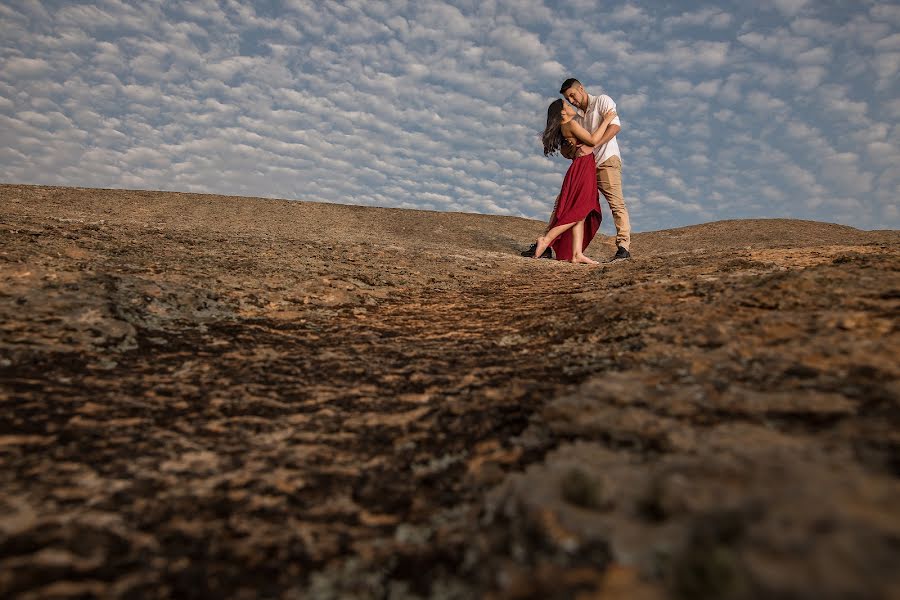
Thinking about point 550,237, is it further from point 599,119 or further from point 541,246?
point 599,119

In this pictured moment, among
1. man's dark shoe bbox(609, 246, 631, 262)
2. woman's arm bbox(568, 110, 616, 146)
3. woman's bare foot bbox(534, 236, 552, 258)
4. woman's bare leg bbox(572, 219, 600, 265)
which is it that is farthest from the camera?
woman's bare foot bbox(534, 236, 552, 258)

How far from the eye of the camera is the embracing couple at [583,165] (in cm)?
717

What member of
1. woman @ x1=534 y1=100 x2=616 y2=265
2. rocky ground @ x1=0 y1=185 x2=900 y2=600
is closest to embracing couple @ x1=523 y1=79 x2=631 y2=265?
woman @ x1=534 y1=100 x2=616 y2=265

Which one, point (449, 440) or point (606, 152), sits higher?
point (606, 152)

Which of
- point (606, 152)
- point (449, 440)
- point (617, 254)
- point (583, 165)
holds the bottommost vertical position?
point (449, 440)

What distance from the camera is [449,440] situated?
1771mm

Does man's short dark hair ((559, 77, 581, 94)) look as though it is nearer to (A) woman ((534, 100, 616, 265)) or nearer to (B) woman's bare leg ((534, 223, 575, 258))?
(A) woman ((534, 100, 616, 265))

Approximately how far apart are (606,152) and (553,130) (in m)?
0.82

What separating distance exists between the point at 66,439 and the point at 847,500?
213 cm

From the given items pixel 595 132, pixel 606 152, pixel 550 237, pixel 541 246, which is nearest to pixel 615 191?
pixel 606 152

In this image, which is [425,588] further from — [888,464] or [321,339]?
[321,339]

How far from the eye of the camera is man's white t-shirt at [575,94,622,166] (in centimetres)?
716

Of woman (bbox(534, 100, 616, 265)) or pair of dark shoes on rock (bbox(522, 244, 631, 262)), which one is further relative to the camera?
pair of dark shoes on rock (bbox(522, 244, 631, 262))

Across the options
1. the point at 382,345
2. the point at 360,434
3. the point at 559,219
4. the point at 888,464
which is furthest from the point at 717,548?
the point at 559,219
